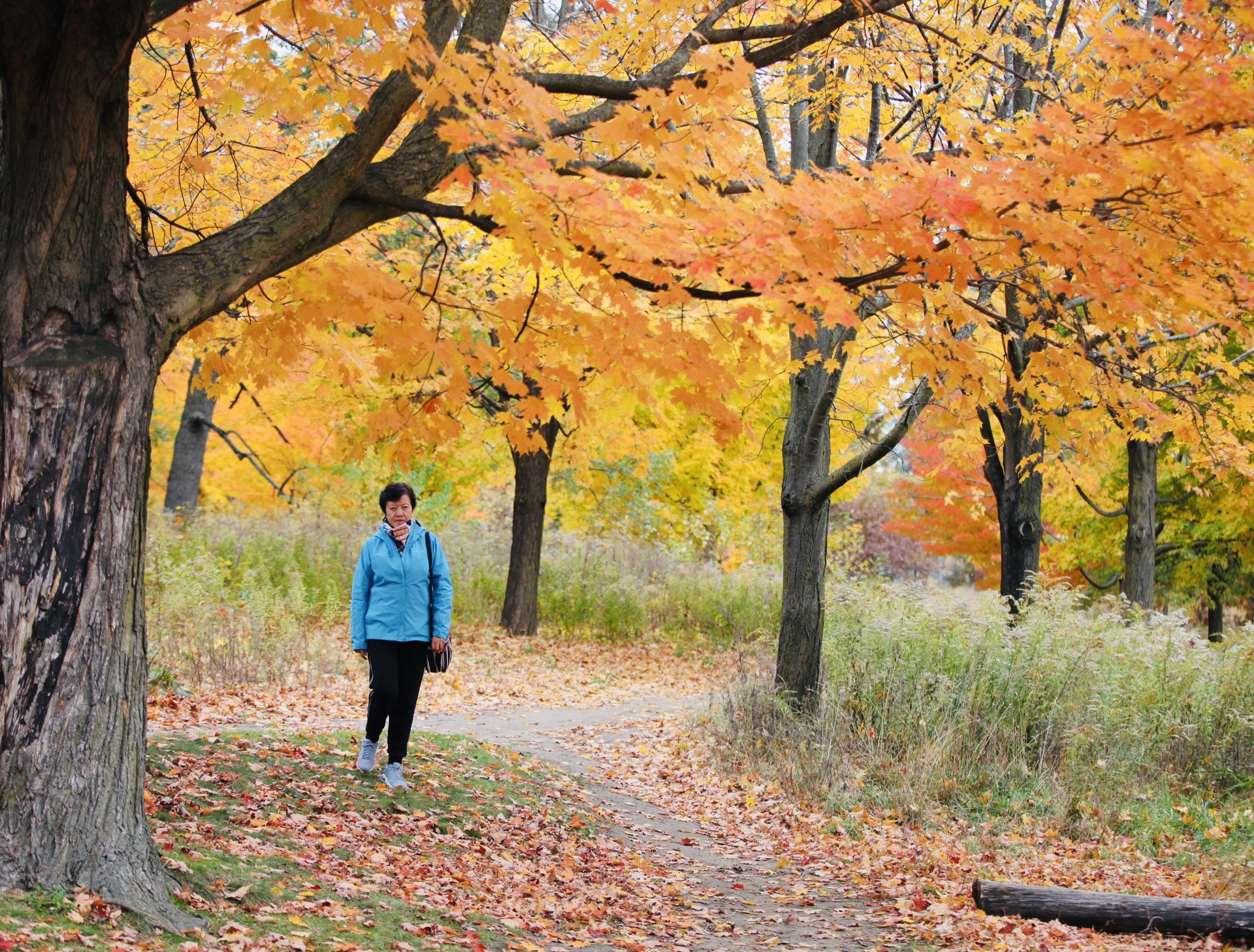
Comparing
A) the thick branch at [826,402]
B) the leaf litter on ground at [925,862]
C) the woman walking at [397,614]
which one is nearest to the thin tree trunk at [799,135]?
the thick branch at [826,402]

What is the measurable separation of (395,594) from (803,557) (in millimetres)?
4001

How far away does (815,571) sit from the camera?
8781mm

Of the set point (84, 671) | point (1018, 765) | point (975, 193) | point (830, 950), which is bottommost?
point (830, 950)

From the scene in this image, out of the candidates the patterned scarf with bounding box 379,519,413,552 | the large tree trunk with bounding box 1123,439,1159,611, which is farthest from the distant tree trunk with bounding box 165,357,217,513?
the large tree trunk with bounding box 1123,439,1159,611

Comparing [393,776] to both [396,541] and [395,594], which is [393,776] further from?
[396,541]

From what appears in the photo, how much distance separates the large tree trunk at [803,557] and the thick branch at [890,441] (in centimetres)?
27

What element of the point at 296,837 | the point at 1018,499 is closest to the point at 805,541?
the point at 1018,499

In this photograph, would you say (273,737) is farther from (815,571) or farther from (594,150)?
(594,150)

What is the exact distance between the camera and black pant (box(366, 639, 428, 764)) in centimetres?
599

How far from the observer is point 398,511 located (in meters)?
6.18

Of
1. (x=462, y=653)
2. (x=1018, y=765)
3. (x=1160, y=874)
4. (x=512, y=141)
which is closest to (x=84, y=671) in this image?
(x=512, y=141)

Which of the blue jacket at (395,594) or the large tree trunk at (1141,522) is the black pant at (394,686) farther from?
the large tree trunk at (1141,522)

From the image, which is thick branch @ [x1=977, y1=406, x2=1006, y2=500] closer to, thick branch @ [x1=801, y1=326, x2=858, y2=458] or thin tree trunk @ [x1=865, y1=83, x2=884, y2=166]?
thick branch @ [x1=801, y1=326, x2=858, y2=458]

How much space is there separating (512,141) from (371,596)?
2943 mm
